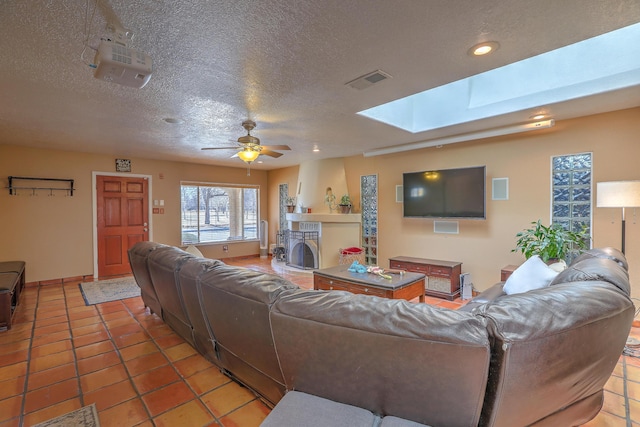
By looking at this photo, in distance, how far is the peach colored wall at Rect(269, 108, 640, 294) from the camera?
10.6 feet

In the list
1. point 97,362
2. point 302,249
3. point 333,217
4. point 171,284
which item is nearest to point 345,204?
point 333,217

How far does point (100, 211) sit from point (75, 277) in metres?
1.25

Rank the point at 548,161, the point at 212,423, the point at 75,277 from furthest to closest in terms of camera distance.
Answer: the point at 75,277, the point at 548,161, the point at 212,423

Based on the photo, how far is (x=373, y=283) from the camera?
3.08m

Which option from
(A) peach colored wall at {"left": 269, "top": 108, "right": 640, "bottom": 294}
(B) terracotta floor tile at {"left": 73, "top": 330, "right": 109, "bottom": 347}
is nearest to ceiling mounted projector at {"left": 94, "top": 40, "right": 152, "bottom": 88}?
(B) terracotta floor tile at {"left": 73, "top": 330, "right": 109, "bottom": 347}

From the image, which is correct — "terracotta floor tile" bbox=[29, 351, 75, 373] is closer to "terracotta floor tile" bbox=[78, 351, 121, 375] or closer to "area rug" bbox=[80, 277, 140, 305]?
"terracotta floor tile" bbox=[78, 351, 121, 375]

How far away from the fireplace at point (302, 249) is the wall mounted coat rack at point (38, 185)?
13.3 ft

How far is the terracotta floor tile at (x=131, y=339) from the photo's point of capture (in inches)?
106

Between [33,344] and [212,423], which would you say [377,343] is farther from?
[33,344]

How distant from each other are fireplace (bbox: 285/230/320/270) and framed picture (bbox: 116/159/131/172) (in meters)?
3.44

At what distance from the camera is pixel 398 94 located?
2740mm

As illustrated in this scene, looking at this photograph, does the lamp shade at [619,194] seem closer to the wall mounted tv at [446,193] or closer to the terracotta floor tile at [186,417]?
the wall mounted tv at [446,193]

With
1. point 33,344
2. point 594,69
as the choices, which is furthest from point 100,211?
point 594,69

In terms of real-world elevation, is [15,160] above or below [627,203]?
above
